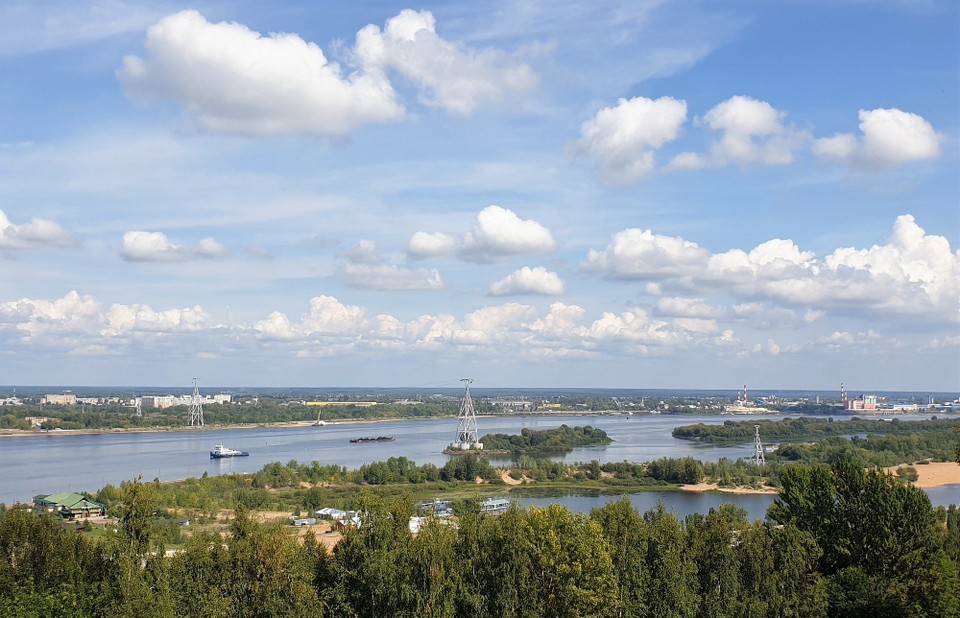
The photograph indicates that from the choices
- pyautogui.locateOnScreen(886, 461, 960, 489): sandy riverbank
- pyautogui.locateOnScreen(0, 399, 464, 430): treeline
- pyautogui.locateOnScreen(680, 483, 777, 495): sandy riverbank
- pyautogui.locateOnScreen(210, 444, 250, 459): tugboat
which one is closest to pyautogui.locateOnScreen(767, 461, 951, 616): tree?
pyautogui.locateOnScreen(680, 483, 777, 495): sandy riverbank

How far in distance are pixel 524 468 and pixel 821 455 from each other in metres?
15.1

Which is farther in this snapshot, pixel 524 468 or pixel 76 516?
pixel 524 468

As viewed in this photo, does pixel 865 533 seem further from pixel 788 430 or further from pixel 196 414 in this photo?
pixel 196 414

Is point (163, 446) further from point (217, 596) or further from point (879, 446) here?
point (217, 596)

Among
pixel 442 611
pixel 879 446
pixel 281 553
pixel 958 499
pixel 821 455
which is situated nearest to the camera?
pixel 442 611

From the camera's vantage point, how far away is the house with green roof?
24.2m

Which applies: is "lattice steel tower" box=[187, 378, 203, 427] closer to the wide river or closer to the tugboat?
the wide river

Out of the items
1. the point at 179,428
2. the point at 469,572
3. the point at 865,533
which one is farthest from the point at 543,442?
the point at 469,572

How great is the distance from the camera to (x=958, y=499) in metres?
29.0

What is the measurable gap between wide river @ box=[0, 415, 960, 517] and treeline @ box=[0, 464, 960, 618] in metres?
16.2

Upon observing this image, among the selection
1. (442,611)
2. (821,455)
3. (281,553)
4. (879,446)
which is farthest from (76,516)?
(879,446)

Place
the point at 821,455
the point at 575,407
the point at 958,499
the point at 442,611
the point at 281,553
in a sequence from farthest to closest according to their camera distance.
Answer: the point at 575,407 < the point at 821,455 < the point at 958,499 < the point at 281,553 < the point at 442,611

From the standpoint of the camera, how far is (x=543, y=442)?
5353cm

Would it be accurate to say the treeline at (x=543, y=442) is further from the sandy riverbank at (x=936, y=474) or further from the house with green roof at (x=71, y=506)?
the house with green roof at (x=71, y=506)
